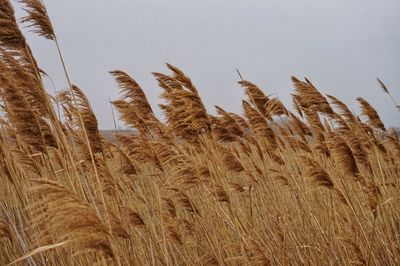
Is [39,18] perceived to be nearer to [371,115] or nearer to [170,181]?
[170,181]

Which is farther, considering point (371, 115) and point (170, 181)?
point (371, 115)

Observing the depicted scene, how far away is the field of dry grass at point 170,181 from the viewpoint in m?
2.13

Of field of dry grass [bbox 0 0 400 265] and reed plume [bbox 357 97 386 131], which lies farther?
reed plume [bbox 357 97 386 131]

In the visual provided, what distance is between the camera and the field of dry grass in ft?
7.00

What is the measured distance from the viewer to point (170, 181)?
11.0ft

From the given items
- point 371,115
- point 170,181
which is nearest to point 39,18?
point 170,181

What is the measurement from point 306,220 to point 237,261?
1.20m

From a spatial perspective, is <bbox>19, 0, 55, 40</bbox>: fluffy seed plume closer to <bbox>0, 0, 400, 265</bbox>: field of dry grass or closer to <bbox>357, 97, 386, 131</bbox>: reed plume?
<bbox>0, 0, 400, 265</bbox>: field of dry grass

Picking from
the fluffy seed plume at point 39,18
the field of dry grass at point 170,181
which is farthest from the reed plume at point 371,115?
the fluffy seed plume at point 39,18

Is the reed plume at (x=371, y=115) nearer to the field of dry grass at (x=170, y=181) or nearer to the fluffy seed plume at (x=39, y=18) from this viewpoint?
the field of dry grass at (x=170, y=181)

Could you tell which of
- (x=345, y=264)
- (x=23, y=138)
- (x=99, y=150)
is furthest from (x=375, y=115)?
(x=23, y=138)

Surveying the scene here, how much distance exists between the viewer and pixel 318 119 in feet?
15.8

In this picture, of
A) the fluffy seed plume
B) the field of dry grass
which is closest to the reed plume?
the field of dry grass

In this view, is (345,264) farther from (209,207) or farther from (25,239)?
(25,239)
